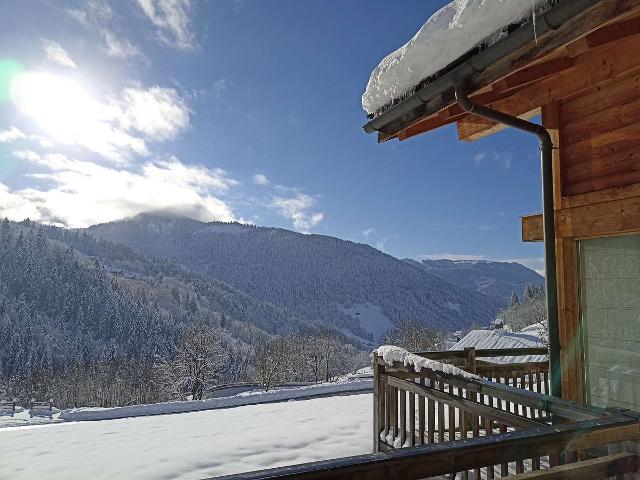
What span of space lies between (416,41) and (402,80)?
0.40 metres

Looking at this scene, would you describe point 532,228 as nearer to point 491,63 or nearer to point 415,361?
point 415,361

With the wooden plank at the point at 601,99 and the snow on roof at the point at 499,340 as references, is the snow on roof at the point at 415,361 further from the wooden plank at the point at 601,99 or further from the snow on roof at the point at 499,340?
the snow on roof at the point at 499,340

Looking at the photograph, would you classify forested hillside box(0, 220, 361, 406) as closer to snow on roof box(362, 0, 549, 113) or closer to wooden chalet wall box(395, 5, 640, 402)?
snow on roof box(362, 0, 549, 113)

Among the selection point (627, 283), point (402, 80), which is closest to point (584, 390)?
point (627, 283)

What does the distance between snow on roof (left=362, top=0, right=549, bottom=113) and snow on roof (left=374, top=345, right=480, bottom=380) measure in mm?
2800

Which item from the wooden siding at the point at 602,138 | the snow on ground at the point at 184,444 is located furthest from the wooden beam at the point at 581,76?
the snow on ground at the point at 184,444

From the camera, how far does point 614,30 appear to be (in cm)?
Answer: 335

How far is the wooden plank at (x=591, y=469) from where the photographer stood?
6.00 feet

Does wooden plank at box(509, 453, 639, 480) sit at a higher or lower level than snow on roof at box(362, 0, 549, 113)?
lower

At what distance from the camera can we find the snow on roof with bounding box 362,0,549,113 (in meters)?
3.19

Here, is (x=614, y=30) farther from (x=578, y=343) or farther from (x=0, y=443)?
(x=0, y=443)

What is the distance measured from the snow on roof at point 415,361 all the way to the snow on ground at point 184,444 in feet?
6.82

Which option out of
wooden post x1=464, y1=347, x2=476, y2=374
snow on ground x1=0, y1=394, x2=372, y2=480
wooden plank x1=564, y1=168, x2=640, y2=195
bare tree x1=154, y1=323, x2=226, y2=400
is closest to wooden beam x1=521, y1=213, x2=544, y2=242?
wooden plank x1=564, y1=168, x2=640, y2=195

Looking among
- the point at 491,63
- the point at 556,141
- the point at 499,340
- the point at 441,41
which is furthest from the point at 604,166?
the point at 499,340
